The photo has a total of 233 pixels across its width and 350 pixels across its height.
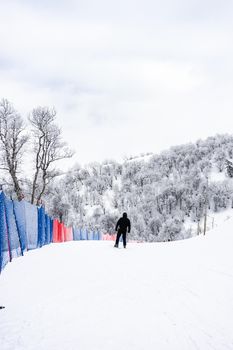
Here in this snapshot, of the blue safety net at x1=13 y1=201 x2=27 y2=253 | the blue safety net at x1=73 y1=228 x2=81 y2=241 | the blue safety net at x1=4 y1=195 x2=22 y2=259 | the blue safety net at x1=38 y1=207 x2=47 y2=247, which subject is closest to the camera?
the blue safety net at x1=4 y1=195 x2=22 y2=259

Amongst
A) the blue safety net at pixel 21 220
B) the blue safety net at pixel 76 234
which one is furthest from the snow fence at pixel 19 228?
the blue safety net at pixel 76 234

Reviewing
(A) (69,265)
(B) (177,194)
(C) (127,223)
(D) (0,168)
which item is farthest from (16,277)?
(B) (177,194)

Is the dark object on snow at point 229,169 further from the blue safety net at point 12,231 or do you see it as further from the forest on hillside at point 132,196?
the blue safety net at point 12,231

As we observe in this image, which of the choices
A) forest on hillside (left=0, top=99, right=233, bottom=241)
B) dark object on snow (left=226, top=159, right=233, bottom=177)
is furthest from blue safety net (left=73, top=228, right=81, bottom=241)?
dark object on snow (left=226, top=159, right=233, bottom=177)

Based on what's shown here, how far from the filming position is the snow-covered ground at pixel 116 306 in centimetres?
428

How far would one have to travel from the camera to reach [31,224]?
14492 millimetres

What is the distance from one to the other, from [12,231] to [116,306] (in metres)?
6.00

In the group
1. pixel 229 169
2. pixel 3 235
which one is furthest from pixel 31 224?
pixel 229 169

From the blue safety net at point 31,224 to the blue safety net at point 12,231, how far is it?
6.83 feet

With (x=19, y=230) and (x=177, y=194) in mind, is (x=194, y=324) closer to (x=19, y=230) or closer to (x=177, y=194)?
(x=19, y=230)

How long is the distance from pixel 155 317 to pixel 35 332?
1.53 metres

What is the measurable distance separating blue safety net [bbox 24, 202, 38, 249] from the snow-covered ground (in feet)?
11.3

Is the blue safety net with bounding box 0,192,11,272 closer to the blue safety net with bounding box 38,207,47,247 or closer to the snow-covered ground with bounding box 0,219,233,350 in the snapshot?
the snow-covered ground with bounding box 0,219,233,350

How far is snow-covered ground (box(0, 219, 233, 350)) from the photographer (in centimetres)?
428
